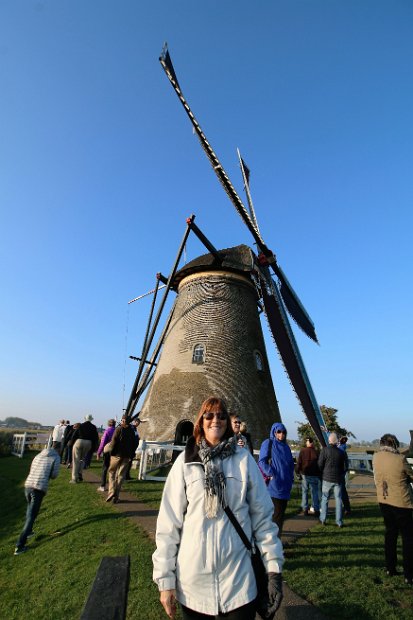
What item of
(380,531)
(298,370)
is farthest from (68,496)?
(298,370)

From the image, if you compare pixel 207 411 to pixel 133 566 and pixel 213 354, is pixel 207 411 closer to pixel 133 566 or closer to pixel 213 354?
pixel 133 566

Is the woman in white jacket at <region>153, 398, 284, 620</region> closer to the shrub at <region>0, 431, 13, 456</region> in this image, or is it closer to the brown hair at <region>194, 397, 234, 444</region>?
the brown hair at <region>194, 397, 234, 444</region>

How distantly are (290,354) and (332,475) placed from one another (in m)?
8.61

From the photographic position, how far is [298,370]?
49.5 feet

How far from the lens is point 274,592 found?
2.25m

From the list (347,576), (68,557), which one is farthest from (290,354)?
(68,557)

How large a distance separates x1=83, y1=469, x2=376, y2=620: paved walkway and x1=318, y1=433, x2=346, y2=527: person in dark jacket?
1.81 ft

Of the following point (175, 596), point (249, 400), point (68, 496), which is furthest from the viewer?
point (249, 400)

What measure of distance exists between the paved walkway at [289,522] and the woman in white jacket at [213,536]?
2.23 metres

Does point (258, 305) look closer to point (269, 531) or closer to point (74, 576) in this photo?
point (74, 576)

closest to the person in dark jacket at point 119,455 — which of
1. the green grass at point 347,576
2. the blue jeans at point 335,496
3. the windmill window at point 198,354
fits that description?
the green grass at point 347,576

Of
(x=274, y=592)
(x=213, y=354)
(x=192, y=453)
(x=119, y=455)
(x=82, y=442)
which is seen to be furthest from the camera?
(x=213, y=354)

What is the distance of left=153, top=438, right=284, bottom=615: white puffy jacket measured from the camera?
2.27 m

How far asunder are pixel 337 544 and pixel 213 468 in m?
4.95
